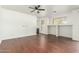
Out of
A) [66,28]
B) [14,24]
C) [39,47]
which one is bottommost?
[39,47]

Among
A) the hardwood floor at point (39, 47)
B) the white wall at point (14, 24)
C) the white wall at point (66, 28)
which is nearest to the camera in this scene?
the hardwood floor at point (39, 47)

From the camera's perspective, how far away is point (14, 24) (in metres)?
6.09

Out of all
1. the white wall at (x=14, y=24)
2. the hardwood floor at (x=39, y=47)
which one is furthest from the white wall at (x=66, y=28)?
the white wall at (x=14, y=24)

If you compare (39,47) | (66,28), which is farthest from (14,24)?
(66,28)

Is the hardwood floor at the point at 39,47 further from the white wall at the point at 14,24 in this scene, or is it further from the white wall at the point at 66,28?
the white wall at the point at 66,28

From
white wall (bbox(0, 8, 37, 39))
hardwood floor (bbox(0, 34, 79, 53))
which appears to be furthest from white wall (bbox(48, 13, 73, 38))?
white wall (bbox(0, 8, 37, 39))

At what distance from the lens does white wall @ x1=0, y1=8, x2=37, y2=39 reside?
5.21 m

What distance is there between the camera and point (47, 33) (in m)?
8.90

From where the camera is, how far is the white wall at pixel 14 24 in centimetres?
521

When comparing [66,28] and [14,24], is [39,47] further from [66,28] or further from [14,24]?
[66,28]

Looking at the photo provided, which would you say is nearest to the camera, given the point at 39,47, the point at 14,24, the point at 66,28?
the point at 39,47

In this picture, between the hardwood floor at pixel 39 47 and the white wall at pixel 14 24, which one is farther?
the white wall at pixel 14 24
